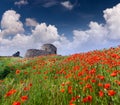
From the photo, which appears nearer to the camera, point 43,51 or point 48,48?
point 43,51

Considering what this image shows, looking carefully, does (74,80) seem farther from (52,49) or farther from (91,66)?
(52,49)

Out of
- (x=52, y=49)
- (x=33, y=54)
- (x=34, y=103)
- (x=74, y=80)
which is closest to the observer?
(x=34, y=103)

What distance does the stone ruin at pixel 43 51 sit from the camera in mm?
37219

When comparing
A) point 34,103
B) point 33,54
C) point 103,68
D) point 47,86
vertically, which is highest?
point 33,54

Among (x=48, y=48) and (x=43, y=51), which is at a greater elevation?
(x=48, y=48)

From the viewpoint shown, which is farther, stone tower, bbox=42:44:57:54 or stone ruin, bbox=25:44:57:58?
stone tower, bbox=42:44:57:54

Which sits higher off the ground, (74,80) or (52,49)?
(52,49)

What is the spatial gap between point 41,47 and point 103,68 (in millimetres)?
31359

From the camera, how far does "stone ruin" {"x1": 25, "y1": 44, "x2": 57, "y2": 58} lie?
37219 millimetres

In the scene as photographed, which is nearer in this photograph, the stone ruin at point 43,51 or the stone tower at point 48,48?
the stone ruin at point 43,51

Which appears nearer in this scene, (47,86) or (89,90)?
(89,90)

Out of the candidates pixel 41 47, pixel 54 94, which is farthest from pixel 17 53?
pixel 54 94

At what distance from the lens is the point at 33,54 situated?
37.1 metres

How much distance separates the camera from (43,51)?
38.3 metres
